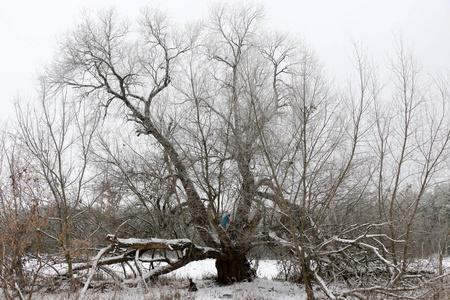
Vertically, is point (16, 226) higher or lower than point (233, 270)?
higher

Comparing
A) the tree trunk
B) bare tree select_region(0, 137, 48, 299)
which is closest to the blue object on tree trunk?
the tree trunk

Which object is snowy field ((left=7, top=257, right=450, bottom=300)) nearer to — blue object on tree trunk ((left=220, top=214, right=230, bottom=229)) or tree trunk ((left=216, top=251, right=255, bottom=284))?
tree trunk ((left=216, top=251, right=255, bottom=284))

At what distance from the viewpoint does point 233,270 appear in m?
11.3

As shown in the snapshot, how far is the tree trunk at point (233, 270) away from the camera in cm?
1124

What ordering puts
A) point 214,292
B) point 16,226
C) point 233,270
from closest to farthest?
point 16,226 → point 214,292 → point 233,270

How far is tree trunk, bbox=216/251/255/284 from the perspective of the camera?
36.9 ft

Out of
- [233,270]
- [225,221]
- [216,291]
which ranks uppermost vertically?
[225,221]

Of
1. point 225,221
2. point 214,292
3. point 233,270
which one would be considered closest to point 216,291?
point 214,292

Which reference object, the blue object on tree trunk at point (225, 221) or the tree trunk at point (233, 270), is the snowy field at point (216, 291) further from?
the blue object on tree trunk at point (225, 221)

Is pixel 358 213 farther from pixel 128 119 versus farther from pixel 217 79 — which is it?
pixel 128 119

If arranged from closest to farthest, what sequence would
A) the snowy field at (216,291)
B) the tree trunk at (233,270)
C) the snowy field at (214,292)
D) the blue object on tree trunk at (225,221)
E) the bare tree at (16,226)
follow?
the bare tree at (16,226) < the snowy field at (216,291) < the snowy field at (214,292) < the blue object on tree trunk at (225,221) < the tree trunk at (233,270)

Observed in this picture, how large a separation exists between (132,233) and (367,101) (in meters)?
8.48

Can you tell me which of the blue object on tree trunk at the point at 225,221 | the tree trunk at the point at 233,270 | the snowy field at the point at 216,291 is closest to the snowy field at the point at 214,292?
the snowy field at the point at 216,291

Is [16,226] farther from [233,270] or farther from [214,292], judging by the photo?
[233,270]
